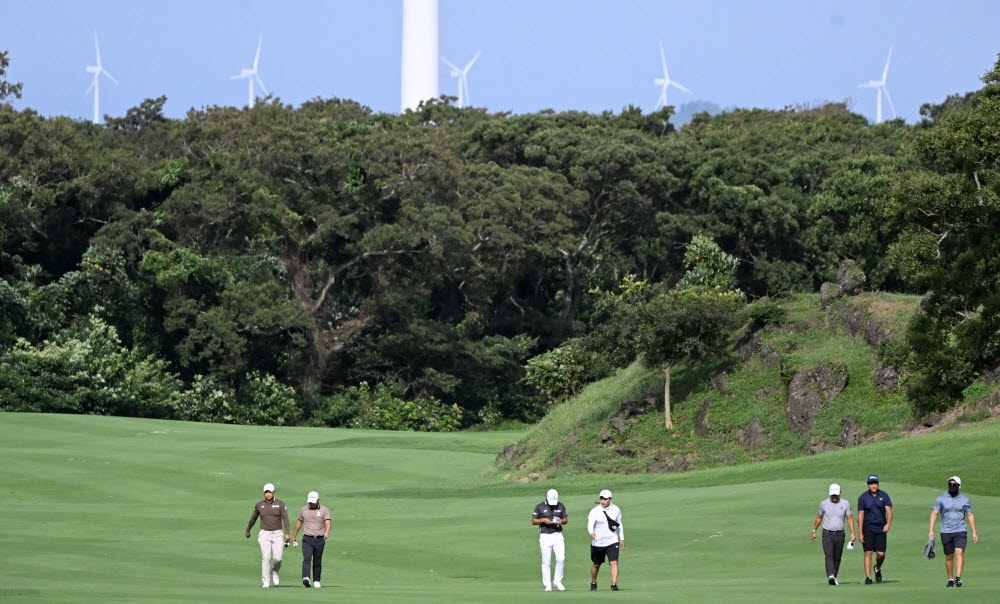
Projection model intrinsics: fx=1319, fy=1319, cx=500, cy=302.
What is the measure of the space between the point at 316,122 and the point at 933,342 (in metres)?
44.7

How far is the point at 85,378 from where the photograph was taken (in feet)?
205

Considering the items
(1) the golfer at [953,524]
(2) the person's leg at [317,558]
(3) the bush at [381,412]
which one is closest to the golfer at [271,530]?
(2) the person's leg at [317,558]

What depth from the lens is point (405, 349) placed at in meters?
72.8

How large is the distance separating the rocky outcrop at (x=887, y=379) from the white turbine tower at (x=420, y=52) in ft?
215

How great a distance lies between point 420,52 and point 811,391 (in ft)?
220

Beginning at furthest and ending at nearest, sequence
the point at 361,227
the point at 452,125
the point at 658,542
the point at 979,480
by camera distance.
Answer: the point at 452,125 < the point at 361,227 < the point at 979,480 < the point at 658,542

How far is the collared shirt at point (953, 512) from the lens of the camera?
17875 millimetres

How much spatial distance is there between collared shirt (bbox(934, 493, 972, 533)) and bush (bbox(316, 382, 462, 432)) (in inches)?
2072

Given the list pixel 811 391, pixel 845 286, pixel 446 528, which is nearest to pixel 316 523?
pixel 446 528

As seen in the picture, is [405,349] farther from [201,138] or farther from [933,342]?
[933,342]

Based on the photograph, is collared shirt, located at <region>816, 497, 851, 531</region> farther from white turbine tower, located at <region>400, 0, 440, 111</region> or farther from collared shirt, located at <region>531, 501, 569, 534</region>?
white turbine tower, located at <region>400, 0, 440, 111</region>

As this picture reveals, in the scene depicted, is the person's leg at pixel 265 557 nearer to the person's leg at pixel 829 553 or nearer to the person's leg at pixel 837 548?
the person's leg at pixel 829 553

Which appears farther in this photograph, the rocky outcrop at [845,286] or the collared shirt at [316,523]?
the rocky outcrop at [845,286]

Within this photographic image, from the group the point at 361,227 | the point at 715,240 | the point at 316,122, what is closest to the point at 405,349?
the point at 361,227
